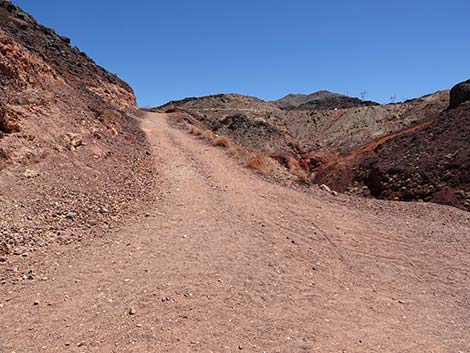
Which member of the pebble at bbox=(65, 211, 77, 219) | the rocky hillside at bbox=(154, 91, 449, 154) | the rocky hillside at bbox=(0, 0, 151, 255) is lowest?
the pebble at bbox=(65, 211, 77, 219)

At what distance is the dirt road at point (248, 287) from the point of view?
397cm

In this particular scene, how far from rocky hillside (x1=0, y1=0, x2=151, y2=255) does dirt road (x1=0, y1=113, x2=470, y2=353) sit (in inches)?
29.3

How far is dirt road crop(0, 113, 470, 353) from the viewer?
3973 mm

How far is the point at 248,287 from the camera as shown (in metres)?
5.06

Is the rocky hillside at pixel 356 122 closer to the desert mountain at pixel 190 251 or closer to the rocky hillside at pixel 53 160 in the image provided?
the desert mountain at pixel 190 251

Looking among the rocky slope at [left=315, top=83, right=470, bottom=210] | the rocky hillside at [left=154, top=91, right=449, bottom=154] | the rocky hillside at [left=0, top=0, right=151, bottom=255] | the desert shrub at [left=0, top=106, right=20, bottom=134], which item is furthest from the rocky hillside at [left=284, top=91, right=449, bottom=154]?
the desert shrub at [left=0, top=106, right=20, bottom=134]

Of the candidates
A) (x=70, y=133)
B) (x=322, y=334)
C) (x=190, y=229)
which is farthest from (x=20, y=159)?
(x=322, y=334)

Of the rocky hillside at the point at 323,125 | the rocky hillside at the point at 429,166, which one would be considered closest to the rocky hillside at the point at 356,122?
the rocky hillside at the point at 323,125

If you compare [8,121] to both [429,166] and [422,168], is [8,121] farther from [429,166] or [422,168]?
[429,166]

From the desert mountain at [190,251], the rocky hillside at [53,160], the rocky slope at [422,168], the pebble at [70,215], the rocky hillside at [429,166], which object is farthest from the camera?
the rocky slope at [422,168]

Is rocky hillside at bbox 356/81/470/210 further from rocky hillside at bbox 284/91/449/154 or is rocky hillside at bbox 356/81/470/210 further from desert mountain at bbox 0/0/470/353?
rocky hillside at bbox 284/91/449/154

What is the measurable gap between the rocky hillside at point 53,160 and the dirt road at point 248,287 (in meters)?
0.74

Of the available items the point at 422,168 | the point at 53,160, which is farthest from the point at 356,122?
the point at 53,160

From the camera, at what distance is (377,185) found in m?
17.1
